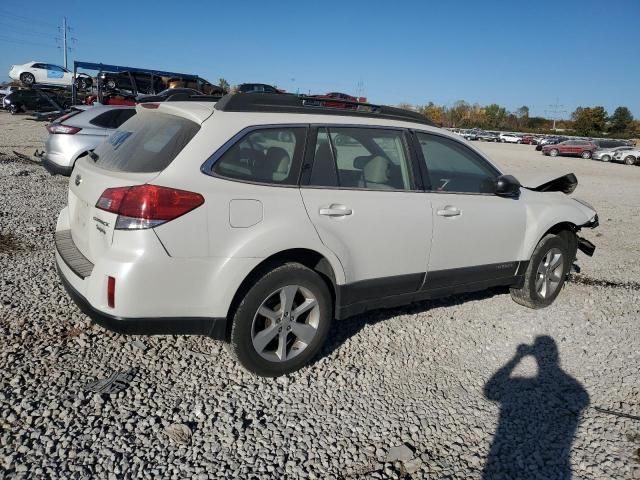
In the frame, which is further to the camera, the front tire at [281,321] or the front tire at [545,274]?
the front tire at [545,274]

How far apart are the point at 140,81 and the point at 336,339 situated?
22.4 m

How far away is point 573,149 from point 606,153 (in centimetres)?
315

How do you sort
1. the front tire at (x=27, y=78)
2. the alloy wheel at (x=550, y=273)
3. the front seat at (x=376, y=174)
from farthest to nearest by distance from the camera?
1. the front tire at (x=27, y=78)
2. the alloy wheel at (x=550, y=273)
3. the front seat at (x=376, y=174)

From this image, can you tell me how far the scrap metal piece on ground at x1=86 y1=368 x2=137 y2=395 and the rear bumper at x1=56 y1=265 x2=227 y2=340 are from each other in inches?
17.2

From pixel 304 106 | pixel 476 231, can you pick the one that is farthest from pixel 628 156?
pixel 304 106

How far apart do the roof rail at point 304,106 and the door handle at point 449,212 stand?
764 mm

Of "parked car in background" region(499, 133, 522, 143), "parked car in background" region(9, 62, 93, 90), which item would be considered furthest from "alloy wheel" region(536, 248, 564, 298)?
"parked car in background" region(499, 133, 522, 143)

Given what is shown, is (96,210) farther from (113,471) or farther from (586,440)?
(586,440)

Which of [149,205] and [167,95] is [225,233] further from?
[167,95]

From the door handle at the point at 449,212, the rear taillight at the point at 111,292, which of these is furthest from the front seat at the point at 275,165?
the door handle at the point at 449,212

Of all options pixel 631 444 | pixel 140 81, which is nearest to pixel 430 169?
pixel 631 444

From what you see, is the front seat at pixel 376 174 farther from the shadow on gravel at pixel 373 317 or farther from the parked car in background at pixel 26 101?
the parked car in background at pixel 26 101

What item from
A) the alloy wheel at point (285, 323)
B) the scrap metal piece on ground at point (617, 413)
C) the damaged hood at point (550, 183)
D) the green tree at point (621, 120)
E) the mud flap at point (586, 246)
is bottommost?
the scrap metal piece on ground at point (617, 413)

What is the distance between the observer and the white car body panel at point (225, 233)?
2824 mm
